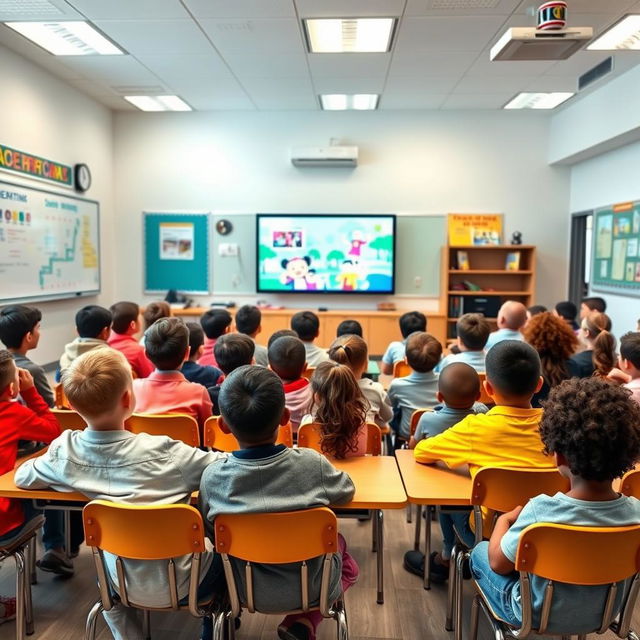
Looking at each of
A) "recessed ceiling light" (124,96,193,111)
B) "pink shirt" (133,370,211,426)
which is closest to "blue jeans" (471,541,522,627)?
"pink shirt" (133,370,211,426)

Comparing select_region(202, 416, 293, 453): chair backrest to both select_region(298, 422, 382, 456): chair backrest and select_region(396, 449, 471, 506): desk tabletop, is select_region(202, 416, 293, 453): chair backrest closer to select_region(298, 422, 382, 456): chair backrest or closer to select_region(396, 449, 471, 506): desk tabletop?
select_region(298, 422, 382, 456): chair backrest

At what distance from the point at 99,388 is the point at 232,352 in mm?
1241

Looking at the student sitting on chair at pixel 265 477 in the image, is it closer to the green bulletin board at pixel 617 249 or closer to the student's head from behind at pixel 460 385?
the student's head from behind at pixel 460 385

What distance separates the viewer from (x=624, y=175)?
19.1 feet

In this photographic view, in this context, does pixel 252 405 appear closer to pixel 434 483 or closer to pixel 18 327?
pixel 434 483

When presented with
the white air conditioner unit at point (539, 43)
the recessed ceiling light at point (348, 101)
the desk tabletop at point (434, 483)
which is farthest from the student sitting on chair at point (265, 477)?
the recessed ceiling light at point (348, 101)

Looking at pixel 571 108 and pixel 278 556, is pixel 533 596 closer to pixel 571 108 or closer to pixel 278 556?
pixel 278 556

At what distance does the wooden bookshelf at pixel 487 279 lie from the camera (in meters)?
6.79

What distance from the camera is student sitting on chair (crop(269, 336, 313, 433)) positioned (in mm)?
2857

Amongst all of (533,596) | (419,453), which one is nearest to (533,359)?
(419,453)

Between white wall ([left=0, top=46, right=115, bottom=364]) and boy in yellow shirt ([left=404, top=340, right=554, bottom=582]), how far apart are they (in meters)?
4.68

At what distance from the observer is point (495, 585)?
1.70 metres

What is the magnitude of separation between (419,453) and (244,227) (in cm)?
549

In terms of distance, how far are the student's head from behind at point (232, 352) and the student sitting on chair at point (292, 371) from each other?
19 centimetres
